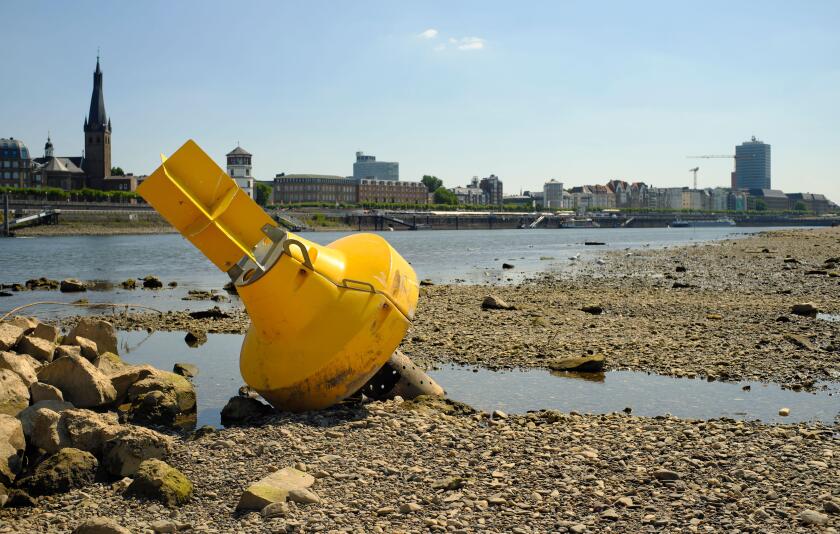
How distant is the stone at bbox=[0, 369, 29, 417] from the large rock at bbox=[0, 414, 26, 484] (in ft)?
4.06

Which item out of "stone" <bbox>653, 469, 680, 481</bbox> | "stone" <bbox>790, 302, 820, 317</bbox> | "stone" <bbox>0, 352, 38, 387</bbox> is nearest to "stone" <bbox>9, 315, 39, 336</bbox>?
"stone" <bbox>0, 352, 38, 387</bbox>

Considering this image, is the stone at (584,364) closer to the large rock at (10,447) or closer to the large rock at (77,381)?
the large rock at (77,381)

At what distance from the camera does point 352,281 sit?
32.9ft

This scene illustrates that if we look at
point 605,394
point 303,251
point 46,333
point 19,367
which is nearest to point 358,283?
point 303,251

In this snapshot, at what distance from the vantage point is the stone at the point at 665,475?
7543mm

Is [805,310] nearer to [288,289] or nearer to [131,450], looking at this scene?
[288,289]

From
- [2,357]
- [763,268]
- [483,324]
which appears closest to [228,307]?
[483,324]

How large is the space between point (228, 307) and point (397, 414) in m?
17.4

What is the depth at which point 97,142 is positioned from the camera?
171 m

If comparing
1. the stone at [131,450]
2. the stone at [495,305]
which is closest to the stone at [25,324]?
the stone at [131,450]

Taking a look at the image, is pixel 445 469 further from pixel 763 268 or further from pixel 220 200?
pixel 763 268

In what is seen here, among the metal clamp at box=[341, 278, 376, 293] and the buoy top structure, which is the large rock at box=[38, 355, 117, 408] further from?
the metal clamp at box=[341, 278, 376, 293]

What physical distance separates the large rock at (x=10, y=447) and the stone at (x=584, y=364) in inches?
345

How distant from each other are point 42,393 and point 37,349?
2.42 meters
